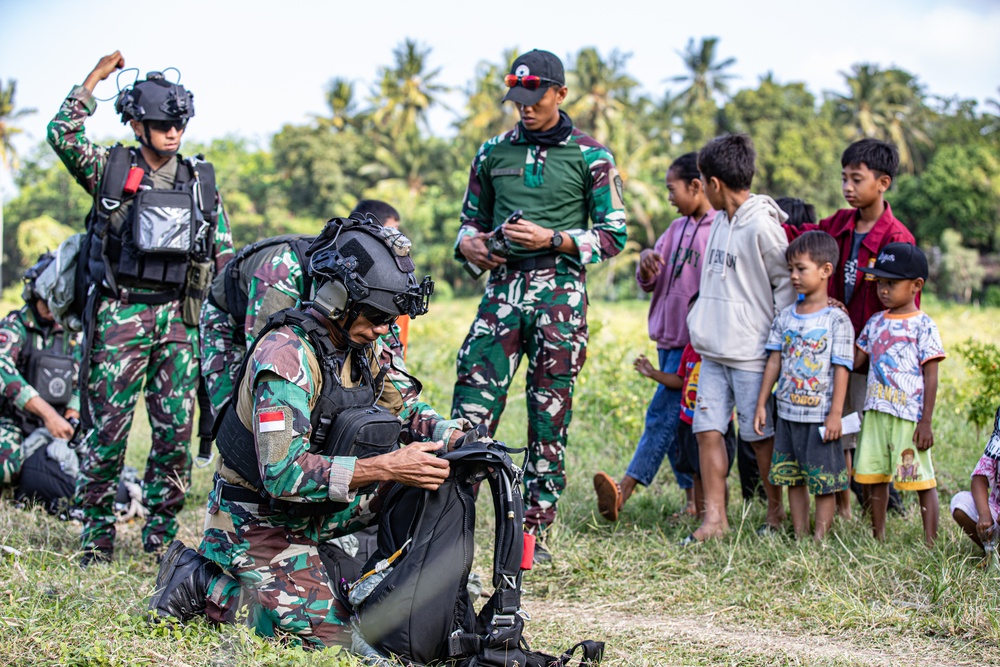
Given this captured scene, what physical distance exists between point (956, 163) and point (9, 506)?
37.7 m

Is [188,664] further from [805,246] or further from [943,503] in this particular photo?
[943,503]

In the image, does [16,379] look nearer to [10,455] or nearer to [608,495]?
[10,455]

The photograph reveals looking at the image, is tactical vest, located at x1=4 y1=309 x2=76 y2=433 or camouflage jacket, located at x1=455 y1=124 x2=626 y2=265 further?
tactical vest, located at x1=4 y1=309 x2=76 y2=433

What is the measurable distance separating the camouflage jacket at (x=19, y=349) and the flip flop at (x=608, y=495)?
134 inches

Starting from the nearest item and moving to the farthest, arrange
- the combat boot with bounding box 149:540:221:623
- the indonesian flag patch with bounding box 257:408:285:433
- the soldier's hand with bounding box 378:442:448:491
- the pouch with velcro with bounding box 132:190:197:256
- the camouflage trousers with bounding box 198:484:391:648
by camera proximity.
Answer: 1. the indonesian flag patch with bounding box 257:408:285:433
2. the soldier's hand with bounding box 378:442:448:491
3. the camouflage trousers with bounding box 198:484:391:648
4. the combat boot with bounding box 149:540:221:623
5. the pouch with velcro with bounding box 132:190:197:256

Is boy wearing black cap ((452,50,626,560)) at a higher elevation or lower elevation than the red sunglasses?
lower

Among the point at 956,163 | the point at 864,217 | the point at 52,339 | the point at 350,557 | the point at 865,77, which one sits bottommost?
the point at 350,557

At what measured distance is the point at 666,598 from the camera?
14.1ft

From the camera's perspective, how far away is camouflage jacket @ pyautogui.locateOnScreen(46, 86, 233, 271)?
471 cm

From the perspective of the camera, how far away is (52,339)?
6285 millimetres

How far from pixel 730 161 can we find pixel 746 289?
0.70m

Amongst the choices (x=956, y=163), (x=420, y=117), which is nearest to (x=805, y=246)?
(x=956, y=163)

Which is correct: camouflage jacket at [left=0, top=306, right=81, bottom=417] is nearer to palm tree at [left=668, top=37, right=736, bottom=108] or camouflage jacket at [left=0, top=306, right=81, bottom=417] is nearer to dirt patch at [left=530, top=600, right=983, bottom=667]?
dirt patch at [left=530, top=600, right=983, bottom=667]

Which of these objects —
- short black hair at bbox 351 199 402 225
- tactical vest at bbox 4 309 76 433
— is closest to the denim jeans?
short black hair at bbox 351 199 402 225
